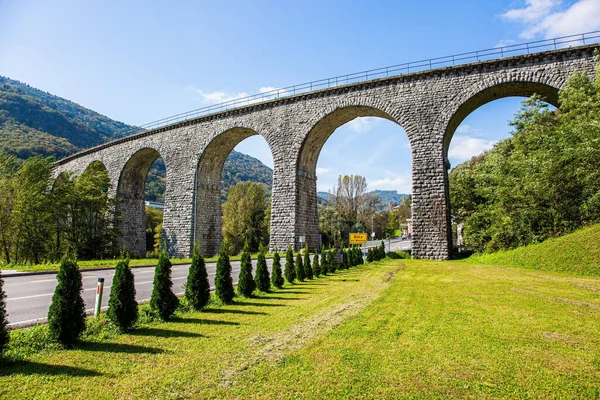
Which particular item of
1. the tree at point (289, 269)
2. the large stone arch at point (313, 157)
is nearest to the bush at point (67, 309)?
the tree at point (289, 269)

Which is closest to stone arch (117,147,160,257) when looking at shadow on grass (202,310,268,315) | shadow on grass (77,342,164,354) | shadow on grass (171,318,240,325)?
shadow on grass (202,310,268,315)

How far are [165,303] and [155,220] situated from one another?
54.4 meters

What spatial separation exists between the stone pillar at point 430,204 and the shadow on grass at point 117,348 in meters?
16.1

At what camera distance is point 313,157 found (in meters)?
24.1

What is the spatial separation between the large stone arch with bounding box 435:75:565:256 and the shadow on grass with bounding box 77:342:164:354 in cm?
1641

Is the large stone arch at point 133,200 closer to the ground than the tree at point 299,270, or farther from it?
farther from it

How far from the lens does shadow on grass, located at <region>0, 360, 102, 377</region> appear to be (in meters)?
3.72

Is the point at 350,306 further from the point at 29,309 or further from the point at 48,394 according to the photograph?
the point at 29,309

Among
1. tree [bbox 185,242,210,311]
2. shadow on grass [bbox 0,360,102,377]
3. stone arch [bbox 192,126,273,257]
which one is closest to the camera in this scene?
shadow on grass [bbox 0,360,102,377]

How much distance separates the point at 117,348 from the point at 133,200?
3034 cm

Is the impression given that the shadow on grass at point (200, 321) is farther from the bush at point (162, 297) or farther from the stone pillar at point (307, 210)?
the stone pillar at point (307, 210)

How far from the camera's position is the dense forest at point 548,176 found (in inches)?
564

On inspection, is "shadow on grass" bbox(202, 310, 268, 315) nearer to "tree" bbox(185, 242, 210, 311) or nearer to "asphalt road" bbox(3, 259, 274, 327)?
"tree" bbox(185, 242, 210, 311)

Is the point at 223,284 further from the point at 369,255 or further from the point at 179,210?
the point at 179,210
